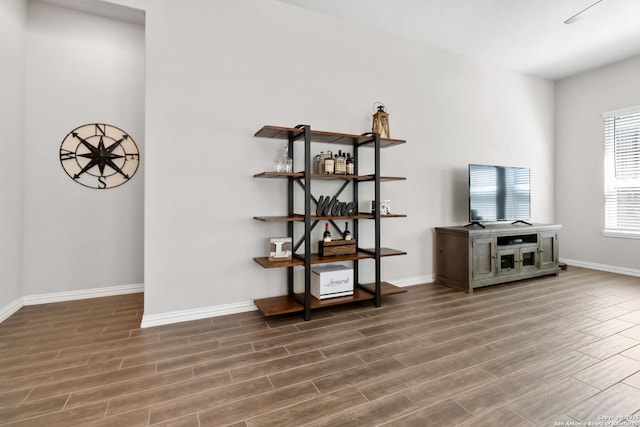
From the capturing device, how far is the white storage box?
278cm

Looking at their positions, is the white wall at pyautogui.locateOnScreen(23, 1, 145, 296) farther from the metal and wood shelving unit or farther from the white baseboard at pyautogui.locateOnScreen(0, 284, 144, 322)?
the metal and wood shelving unit

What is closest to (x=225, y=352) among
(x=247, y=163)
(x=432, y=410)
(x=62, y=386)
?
(x=62, y=386)

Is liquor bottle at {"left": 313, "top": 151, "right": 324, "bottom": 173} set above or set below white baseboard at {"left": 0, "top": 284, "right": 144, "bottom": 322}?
above

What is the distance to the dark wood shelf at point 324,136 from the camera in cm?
260

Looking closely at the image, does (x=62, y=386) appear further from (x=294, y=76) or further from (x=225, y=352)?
(x=294, y=76)

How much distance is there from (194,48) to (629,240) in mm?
5808

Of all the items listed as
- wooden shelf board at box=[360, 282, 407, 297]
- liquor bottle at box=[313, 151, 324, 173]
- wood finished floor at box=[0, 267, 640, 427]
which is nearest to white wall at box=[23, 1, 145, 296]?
wood finished floor at box=[0, 267, 640, 427]

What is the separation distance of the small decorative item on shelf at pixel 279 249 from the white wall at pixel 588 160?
4.71m

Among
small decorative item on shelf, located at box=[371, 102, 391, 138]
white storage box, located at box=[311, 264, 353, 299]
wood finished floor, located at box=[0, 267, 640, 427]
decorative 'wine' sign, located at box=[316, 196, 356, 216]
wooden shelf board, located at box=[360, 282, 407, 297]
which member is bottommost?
wood finished floor, located at box=[0, 267, 640, 427]

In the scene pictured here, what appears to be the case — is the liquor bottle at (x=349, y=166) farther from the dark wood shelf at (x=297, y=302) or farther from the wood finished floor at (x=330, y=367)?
the wood finished floor at (x=330, y=367)

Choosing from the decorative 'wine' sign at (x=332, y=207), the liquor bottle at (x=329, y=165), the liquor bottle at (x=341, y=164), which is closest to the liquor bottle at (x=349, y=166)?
the liquor bottle at (x=341, y=164)

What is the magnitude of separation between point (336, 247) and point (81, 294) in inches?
104

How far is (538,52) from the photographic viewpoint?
13.2 feet

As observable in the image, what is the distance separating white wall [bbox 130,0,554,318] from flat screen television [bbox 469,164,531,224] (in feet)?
1.25
